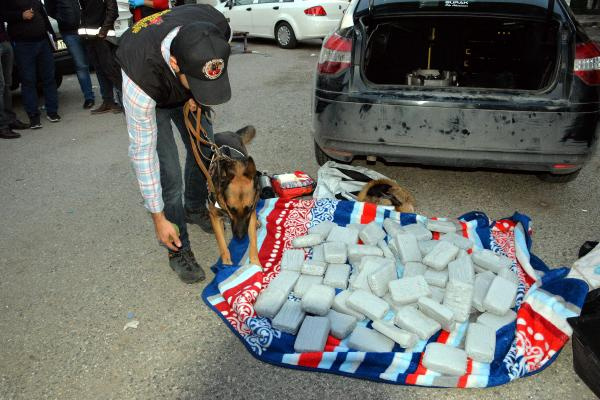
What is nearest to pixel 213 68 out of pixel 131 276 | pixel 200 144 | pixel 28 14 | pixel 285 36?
pixel 200 144

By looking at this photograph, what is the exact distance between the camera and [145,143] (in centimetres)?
251

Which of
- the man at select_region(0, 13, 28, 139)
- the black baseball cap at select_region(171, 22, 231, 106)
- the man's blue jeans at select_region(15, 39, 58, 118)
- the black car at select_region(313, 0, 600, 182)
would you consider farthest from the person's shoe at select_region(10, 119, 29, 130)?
the black baseball cap at select_region(171, 22, 231, 106)

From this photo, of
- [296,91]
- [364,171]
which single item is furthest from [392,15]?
[296,91]

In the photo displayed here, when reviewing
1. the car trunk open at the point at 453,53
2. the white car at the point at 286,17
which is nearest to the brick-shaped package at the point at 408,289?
the car trunk open at the point at 453,53

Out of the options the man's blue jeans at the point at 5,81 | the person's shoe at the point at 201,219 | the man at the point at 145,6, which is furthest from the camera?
the man at the point at 145,6

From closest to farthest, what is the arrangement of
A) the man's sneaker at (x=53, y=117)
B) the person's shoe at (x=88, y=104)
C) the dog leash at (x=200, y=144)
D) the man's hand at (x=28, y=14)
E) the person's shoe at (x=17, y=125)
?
the dog leash at (x=200, y=144), the man's hand at (x=28, y=14), the person's shoe at (x=17, y=125), the man's sneaker at (x=53, y=117), the person's shoe at (x=88, y=104)

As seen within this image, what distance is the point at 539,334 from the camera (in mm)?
2486

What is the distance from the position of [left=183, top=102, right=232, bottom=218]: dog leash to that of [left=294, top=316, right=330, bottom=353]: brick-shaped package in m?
0.88

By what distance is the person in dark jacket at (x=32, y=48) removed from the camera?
19.6ft

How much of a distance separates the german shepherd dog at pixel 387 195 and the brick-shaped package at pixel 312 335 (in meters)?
1.55

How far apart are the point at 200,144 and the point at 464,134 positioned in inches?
74.3

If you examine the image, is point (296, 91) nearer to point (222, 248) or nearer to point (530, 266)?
point (222, 248)

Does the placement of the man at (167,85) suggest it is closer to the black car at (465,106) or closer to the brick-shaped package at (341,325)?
the brick-shaped package at (341,325)

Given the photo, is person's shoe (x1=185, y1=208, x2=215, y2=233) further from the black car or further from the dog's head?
the black car
